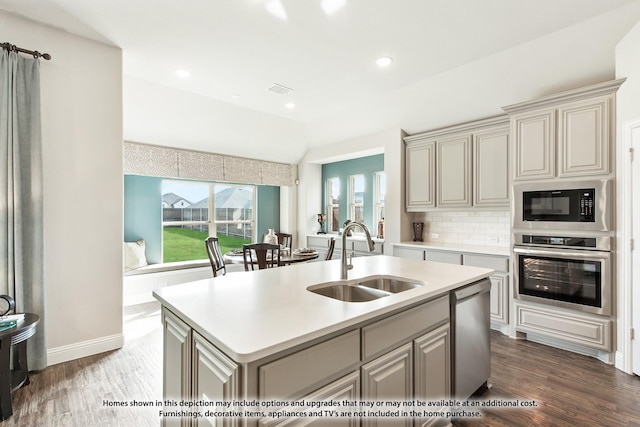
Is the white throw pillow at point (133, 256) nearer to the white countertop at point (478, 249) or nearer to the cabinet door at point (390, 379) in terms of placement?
the white countertop at point (478, 249)

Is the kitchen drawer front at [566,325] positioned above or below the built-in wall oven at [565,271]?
below

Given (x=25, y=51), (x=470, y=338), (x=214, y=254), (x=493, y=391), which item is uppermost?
(x=25, y=51)

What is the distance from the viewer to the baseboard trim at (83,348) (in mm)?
2768

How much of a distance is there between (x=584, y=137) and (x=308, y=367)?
132 inches

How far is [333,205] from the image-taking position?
6668 millimetres

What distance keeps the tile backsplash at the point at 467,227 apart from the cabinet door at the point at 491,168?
380mm

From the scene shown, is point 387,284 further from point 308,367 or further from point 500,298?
point 500,298

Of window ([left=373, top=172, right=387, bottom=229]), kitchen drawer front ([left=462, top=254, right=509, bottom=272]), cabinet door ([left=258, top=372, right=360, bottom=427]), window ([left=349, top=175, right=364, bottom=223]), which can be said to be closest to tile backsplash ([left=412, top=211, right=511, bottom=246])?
kitchen drawer front ([left=462, top=254, right=509, bottom=272])

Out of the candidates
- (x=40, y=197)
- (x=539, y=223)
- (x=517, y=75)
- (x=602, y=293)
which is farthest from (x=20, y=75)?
(x=602, y=293)

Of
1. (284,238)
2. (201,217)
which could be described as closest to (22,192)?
(201,217)

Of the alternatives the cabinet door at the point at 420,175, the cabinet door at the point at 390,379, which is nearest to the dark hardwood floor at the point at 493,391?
the cabinet door at the point at 390,379

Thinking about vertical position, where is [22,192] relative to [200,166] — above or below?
below

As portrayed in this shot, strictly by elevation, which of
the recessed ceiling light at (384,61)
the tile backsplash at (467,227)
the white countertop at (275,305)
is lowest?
the white countertop at (275,305)

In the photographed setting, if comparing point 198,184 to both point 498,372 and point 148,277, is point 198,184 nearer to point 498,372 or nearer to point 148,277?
point 148,277
